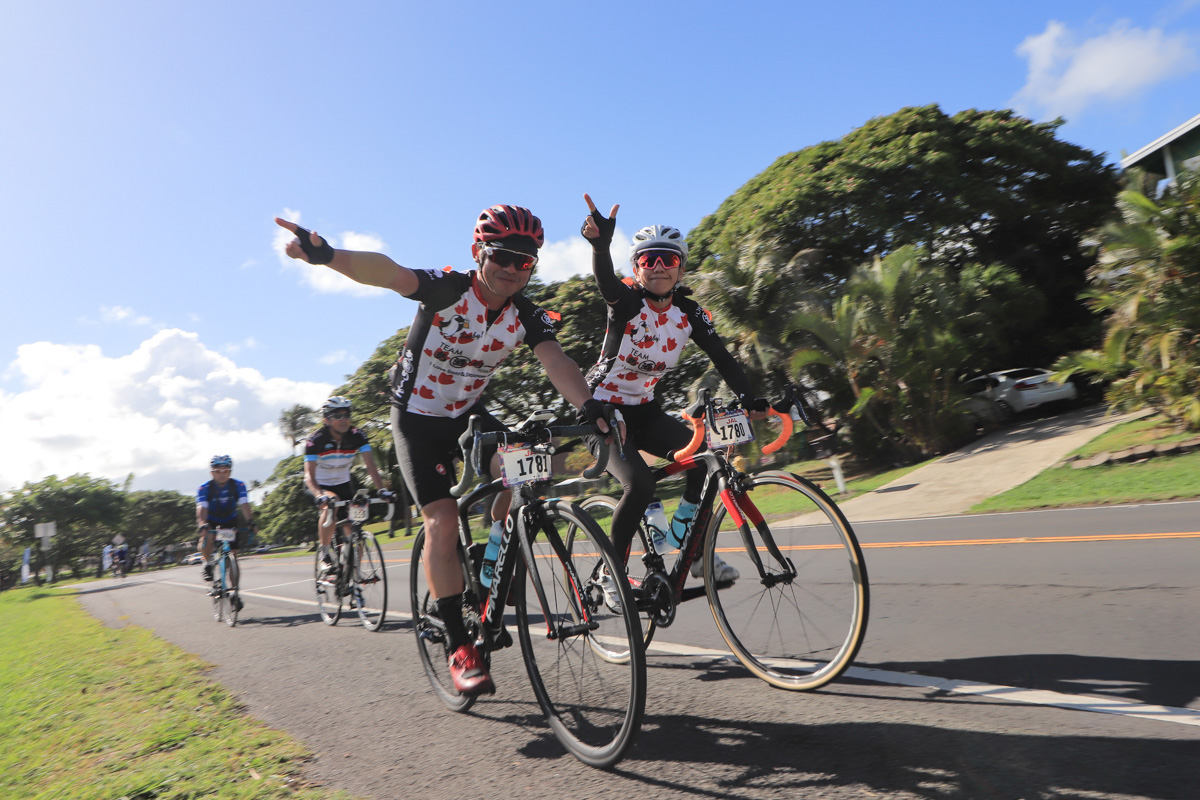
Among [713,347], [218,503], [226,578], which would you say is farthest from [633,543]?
[218,503]

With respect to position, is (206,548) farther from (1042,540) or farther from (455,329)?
(1042,540)

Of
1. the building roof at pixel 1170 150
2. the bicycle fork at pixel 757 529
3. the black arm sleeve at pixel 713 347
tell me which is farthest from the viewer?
the building roof at pixel 1170 150

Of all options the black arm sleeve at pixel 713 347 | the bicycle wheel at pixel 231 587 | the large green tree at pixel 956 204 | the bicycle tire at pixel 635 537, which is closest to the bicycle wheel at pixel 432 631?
the bicycle tire at pixel 635 537

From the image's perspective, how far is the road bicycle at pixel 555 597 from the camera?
290cm

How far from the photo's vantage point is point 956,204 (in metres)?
24.8

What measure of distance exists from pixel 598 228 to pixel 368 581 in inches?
203

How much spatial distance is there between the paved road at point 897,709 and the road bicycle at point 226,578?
362 cm

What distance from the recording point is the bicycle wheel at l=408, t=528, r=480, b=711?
12.5 feet

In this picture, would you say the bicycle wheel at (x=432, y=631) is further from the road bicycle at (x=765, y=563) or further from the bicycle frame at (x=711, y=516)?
the bicycle frame at (x=711, y=516)

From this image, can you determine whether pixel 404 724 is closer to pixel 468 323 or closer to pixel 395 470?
pixel 468 323

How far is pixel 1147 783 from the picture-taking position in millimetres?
2205

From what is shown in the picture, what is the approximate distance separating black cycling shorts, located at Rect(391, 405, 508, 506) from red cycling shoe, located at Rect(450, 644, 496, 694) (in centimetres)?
74

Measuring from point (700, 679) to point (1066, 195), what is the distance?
28.8 meters

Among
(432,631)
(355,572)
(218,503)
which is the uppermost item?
(218,503)
